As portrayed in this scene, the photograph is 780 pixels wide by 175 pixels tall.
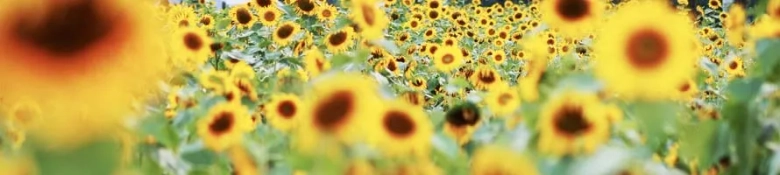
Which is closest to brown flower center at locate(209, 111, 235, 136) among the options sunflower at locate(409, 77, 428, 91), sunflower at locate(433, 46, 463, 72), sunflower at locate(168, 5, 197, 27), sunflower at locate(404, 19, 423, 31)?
sunflower at locate(409, 77, 428, 91)

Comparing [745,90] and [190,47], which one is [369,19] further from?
[190,47]

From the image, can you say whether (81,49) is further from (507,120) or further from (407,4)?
(407,4)

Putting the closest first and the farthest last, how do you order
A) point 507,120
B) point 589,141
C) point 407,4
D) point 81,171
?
point 81,171, point 589,141, point 507,120, point 407,4

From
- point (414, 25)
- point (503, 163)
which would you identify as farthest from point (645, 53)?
point (414, 25)

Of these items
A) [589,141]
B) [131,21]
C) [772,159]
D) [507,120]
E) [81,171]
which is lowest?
[81,171]

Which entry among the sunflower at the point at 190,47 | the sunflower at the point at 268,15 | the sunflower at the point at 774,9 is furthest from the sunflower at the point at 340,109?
the sunflower at the point at 268,15

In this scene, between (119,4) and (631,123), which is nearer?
(119,4)

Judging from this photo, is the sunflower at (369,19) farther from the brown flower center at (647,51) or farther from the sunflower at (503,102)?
the brown flower center at (647,51)

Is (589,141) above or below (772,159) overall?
below

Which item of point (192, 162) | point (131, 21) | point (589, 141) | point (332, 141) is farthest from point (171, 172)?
point (131, 21)
